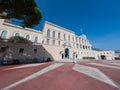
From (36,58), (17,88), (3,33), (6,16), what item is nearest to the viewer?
(17,88)

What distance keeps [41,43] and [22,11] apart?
14692mm

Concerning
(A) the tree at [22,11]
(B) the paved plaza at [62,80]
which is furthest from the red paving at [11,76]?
(A) the tree at [22,11]

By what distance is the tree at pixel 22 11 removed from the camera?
33.5 ft

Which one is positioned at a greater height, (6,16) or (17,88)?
(6,16)

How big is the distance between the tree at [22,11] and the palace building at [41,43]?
8938 millimetres

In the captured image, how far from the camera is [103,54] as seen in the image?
2271 inches

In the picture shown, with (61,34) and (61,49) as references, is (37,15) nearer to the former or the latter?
(61,49)

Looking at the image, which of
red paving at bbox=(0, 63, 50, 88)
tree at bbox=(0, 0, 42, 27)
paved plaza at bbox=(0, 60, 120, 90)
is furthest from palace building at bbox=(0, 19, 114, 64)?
paved plaza at bbox=(0, 60, 120, 90)

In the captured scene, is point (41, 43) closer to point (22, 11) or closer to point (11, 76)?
point (22, 11)

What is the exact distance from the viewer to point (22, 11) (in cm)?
1113

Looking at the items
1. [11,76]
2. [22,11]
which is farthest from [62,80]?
[22,11]

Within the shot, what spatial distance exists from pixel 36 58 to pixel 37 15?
45.2 feet

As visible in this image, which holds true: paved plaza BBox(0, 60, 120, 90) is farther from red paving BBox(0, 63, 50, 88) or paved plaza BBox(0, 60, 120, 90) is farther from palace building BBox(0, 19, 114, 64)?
palace building BBox(0, 19, 114, 64)

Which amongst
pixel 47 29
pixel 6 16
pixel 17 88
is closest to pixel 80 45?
pixel 47 29
